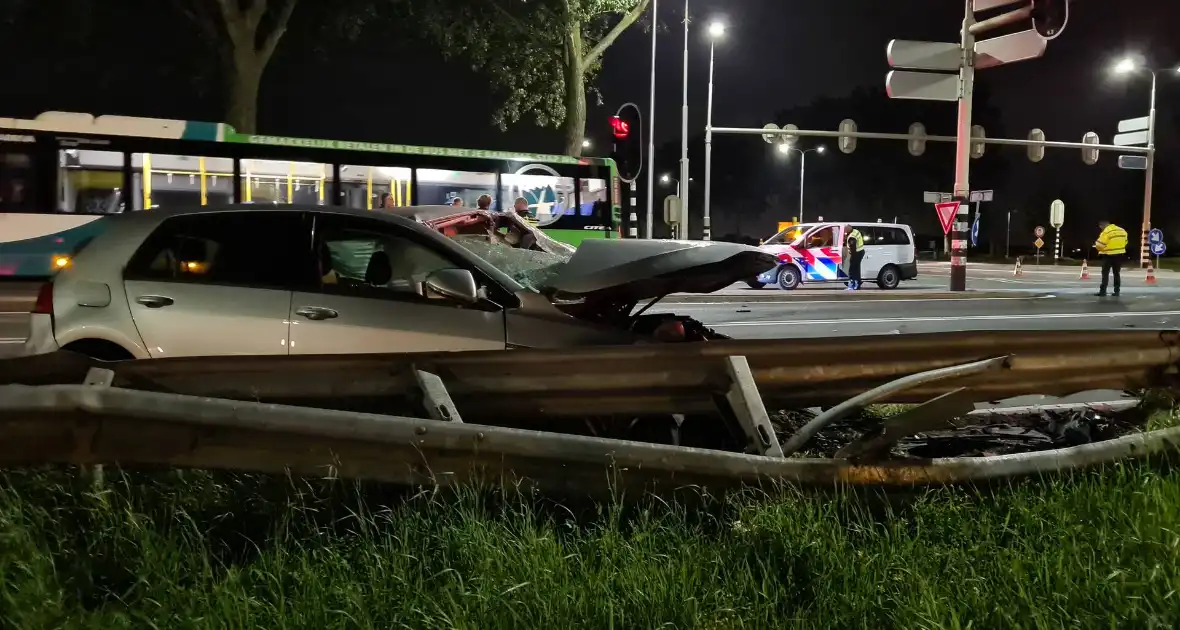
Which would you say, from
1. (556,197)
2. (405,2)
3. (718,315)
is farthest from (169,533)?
(405,2)

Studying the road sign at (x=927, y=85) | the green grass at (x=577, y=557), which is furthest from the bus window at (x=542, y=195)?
the green grass at (x=577, y=557)

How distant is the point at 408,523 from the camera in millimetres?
2932

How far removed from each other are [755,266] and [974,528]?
193 cm

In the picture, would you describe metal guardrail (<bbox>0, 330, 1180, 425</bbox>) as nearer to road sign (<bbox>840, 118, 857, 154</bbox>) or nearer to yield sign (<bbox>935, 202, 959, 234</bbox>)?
yield sign (<bbox>935, 202, 959, 234</bbox>)

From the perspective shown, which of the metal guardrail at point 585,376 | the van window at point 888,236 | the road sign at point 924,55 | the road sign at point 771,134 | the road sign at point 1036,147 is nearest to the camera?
the metal guardrail at point 585,376

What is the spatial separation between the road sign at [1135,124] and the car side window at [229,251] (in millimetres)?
29216

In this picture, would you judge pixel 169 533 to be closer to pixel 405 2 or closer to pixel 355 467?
pixel 355 467

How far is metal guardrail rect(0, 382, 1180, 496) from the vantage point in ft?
9.02

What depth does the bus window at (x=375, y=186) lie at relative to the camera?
1639 cm

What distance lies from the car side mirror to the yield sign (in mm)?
17121

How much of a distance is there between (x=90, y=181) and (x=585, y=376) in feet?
45.2

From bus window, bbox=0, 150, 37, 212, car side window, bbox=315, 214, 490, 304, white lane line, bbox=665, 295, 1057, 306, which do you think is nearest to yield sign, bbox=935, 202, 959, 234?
white lane line, bbox=665, 295, 1057, 306

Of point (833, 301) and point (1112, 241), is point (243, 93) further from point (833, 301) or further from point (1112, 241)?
point (1112, 241)

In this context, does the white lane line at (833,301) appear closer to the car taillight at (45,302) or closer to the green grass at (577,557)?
the car taillight at (45,302)
